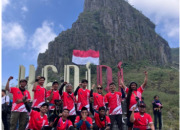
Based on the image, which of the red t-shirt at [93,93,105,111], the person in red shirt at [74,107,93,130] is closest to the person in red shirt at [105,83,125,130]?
the red t-shirt at [93,93,105,111]

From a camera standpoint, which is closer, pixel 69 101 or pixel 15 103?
pixel 15 103

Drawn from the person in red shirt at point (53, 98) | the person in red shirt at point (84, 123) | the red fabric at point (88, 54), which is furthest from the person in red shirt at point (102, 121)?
the red fabric at point (88, 54)

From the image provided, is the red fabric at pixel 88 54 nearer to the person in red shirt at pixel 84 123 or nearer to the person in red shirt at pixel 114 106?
the person in red shirt at pixel 114 106

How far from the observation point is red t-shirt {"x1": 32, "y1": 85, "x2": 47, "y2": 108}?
14.6 feet

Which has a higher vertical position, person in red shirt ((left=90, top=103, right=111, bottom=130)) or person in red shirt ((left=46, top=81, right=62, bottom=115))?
person in red shirt ((left=46, top=81, right=62, bottom=115))

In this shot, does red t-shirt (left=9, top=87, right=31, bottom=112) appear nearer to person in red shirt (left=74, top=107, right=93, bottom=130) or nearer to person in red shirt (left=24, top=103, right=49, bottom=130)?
person in red shirt (left=24, top=103, right=49, bottom=130)

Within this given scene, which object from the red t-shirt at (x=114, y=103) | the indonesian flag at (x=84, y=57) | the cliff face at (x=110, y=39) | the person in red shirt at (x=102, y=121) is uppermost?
the cliff face at (x=110, y=39)

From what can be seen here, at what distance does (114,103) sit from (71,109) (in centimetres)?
131

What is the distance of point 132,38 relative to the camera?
5250 cm

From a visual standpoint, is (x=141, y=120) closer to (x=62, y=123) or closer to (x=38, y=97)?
(x=62, y=123)

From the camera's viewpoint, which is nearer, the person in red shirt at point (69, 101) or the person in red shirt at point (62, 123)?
the person in red shirt at point (62, 123)

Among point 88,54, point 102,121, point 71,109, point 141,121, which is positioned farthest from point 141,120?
point 88,54

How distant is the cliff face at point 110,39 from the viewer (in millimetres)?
44719

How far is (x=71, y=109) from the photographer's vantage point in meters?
4.55
